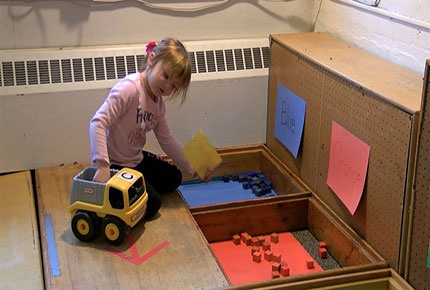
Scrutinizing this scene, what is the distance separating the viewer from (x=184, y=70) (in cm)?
173

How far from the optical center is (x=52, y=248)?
1.68 metres

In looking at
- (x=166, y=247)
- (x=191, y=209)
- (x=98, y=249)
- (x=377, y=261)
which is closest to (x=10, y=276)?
(x=98, y=249)

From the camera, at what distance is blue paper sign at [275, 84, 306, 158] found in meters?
2.13

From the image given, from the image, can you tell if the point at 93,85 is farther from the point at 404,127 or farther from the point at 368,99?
the point at 404,127

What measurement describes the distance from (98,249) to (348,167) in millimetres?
801

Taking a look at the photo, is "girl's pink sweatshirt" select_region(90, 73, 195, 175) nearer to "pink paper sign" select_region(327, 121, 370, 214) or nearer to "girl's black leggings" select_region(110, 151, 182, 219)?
"girl's black leggings" select_region(110, 151, 182, 219)

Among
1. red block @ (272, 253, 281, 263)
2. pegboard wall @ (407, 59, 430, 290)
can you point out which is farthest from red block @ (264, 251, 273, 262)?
pegboard wall @ (407, 59, 430, 290)

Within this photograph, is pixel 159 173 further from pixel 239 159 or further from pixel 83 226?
pixel 239 159

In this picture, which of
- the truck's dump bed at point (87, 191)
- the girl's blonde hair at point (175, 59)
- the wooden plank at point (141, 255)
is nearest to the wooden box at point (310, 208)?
the wooden plank at point (141, 255)

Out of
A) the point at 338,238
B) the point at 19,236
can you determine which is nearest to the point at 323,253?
the point at 338,238

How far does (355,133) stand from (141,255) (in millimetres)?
735

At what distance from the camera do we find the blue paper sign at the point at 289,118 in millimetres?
2129

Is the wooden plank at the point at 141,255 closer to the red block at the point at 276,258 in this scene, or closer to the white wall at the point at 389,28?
the red block at the point at 276,258

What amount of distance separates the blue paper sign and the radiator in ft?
0.46
